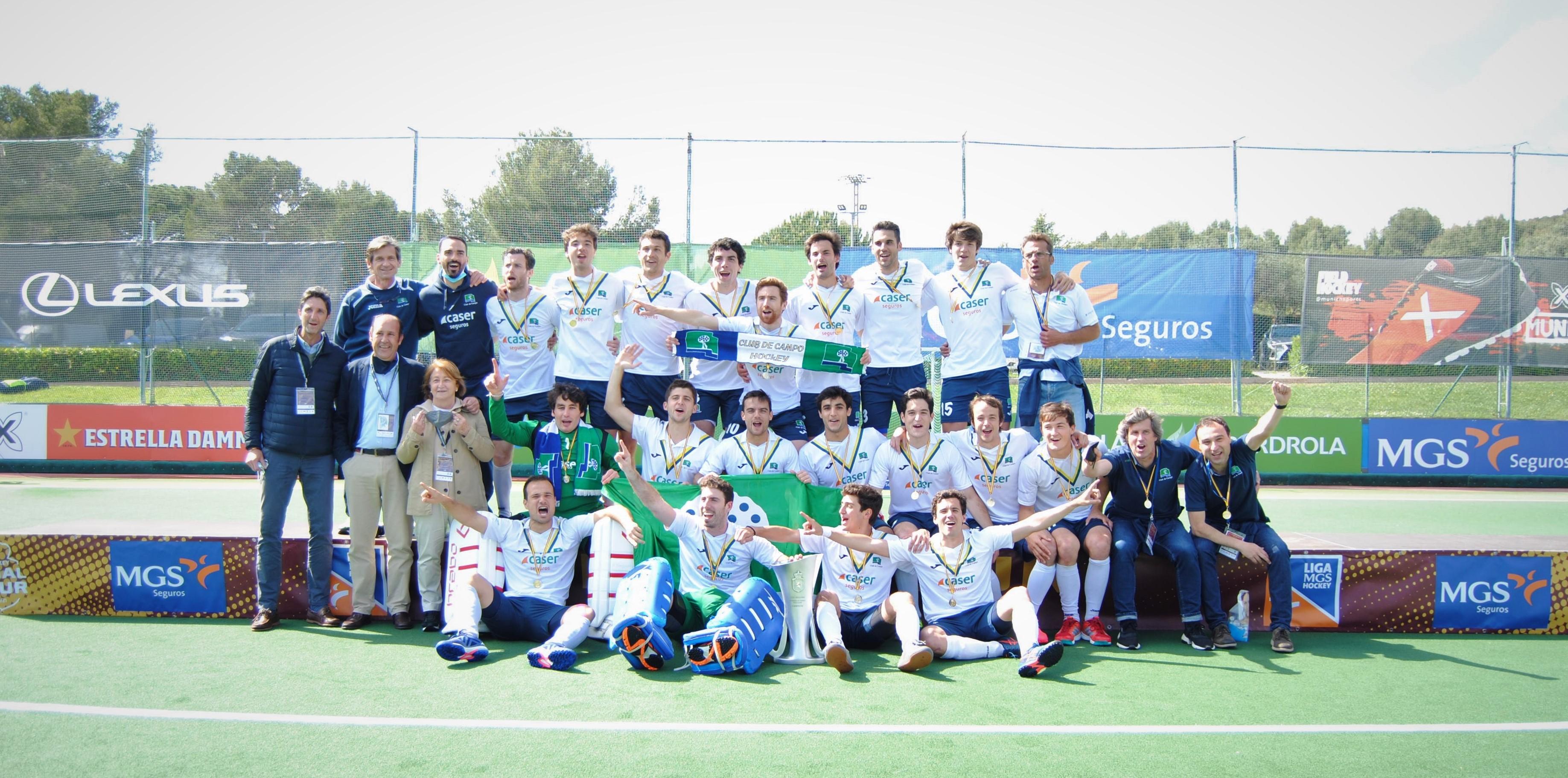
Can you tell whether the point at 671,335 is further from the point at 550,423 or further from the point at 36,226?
the point at 36,226

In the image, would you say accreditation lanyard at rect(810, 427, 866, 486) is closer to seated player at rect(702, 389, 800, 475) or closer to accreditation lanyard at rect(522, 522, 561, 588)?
seated player at rect(702, 389, 800, 475)

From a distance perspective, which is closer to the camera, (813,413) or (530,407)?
(530,407)

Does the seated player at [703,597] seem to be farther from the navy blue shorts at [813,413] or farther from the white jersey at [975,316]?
the white jersey at [975,316]

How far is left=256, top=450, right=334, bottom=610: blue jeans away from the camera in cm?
602

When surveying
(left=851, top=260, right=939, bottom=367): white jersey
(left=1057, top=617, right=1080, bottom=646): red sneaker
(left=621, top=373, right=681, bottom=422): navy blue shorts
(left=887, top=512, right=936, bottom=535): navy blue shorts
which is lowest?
(left=1057, top=617, right=1080, bottom=646): red sneaker

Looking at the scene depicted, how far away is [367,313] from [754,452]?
10.0ft

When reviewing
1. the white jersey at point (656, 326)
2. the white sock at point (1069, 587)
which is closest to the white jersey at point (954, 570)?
the white sock at point (1069, 587)

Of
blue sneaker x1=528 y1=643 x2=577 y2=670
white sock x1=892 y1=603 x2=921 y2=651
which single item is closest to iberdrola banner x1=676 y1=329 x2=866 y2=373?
white sock x1=892 y1=603 x2=921 y2=651

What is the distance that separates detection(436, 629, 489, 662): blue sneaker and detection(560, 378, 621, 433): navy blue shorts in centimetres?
224

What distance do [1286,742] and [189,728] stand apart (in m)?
4.79

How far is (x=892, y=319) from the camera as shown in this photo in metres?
7.31

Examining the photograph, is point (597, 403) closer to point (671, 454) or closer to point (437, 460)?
point (671, 454)

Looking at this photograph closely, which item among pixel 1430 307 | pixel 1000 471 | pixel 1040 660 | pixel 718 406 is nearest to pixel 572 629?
pixel 718 406

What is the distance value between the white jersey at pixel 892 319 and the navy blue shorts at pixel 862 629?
225 centimetres
